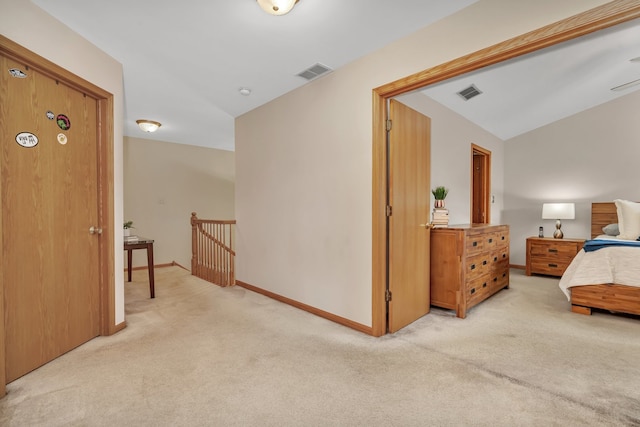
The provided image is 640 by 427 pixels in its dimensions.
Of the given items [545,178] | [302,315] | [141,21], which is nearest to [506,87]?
[545,178]

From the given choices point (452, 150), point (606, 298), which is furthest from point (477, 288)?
point (452, 150)

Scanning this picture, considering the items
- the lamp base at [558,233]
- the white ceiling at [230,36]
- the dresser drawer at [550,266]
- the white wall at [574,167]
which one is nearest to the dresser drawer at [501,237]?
the dresser drawer at [550,266]

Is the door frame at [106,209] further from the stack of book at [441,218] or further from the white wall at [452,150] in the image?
the stack of book at [441,218]

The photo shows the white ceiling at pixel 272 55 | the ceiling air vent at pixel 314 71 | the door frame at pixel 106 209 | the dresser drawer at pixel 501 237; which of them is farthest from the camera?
the dresser drawer at pixel 501 237

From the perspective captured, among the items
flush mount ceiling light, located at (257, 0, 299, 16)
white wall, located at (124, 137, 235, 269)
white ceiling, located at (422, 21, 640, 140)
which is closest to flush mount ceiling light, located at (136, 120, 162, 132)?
white wall, located at (124, 137, 235, 269)

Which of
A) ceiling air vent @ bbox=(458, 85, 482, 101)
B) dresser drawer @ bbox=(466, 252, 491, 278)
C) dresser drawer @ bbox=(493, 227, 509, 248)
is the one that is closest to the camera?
dresser drawer @ bbox=(466, 252, 491, 278)

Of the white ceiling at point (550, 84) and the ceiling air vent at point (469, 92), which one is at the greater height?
the white ceiling at point (550, 84)

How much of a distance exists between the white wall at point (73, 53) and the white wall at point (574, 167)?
6.11 metres

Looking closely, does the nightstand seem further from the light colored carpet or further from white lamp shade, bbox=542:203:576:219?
the light colored carpet

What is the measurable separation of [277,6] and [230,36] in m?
0.65

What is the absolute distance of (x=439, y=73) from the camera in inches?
83.4

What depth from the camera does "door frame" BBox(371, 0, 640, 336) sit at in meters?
1.52

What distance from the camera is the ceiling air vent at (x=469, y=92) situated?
355 centimetres

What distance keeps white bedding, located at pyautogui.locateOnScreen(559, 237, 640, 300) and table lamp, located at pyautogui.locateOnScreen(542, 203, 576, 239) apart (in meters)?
1.87
